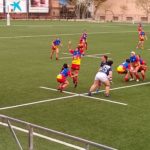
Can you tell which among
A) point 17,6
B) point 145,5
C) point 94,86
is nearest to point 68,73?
point 94,86

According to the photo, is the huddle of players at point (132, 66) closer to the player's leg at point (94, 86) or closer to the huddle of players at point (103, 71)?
the huddle of players at point (103, 71)

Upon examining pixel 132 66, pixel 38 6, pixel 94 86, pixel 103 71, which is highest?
pixel 38 6

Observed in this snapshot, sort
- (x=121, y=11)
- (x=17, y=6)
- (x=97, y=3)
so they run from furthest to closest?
(x=97, y=3) < (x=121, y=11) < (x=17, y=6)

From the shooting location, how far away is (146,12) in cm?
10906

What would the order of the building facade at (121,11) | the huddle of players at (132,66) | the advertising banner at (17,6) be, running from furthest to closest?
the building facade at (121,11) → the advertising banner at (17,6) → the huddle of players at (132,66)

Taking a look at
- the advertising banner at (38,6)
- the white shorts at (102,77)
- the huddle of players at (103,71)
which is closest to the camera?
the white shorts at (102,77)

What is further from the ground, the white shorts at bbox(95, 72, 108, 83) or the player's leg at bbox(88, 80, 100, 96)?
the white shorts at bbox(95, 72, 108, 83)

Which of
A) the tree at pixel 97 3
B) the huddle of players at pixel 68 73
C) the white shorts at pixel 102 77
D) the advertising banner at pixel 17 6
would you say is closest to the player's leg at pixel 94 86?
the white shorts at pixel 102 77

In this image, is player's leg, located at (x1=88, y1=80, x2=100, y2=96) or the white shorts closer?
the white shorts

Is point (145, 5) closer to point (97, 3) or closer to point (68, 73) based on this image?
point (97, 3)

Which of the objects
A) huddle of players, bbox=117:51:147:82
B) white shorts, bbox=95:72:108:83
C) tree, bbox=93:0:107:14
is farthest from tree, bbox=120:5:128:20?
white shorts, bbox=95:72:108:83

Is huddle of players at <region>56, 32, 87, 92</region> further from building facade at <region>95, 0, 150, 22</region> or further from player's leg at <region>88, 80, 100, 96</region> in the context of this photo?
building facade at <region>95, 0, 150, 22</region>

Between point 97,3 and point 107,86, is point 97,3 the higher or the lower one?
the higher one

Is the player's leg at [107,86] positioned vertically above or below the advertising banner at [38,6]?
below
